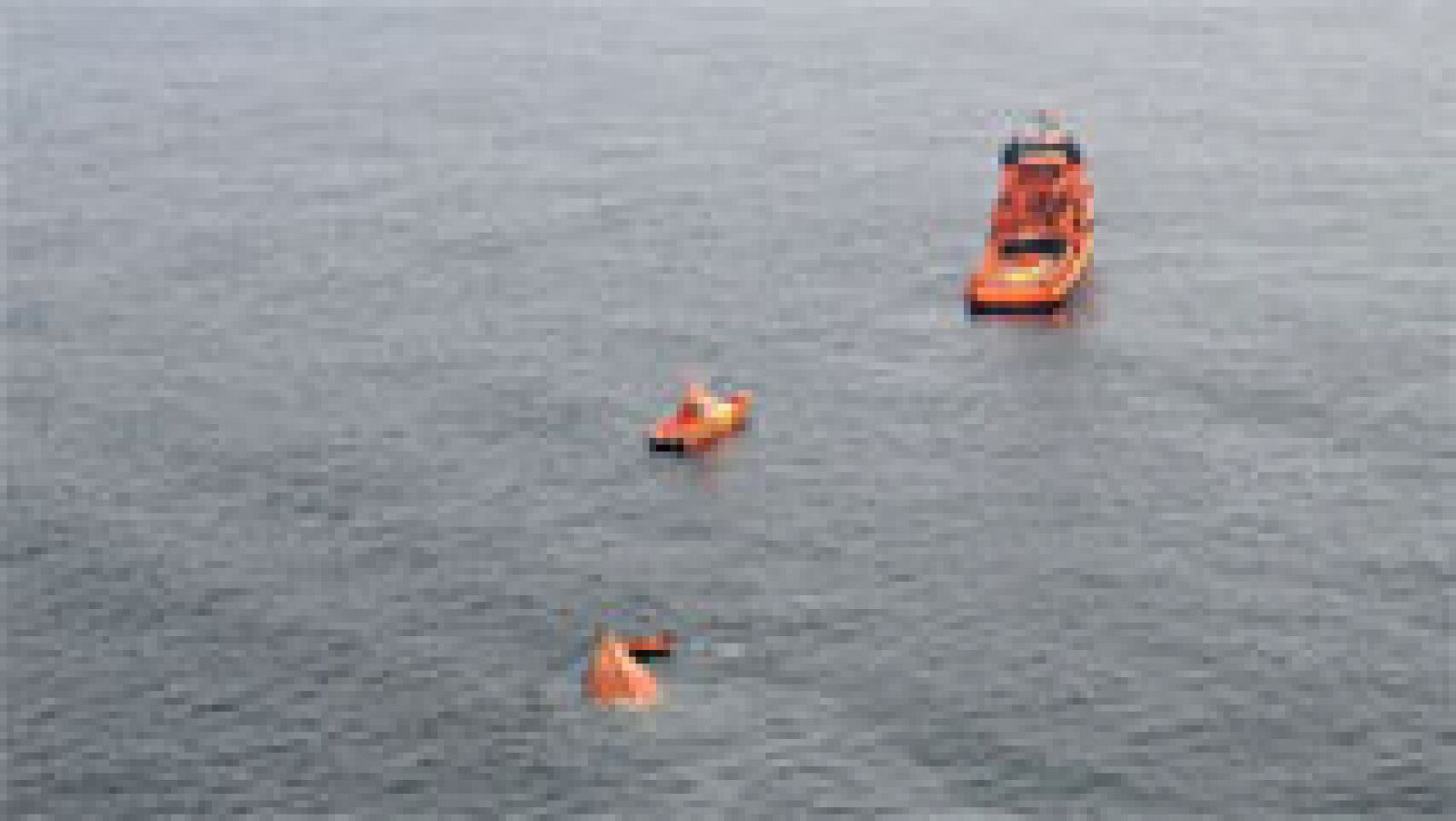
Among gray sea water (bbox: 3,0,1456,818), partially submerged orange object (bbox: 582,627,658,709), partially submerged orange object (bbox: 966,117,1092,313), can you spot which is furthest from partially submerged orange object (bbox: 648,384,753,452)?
partially submerged orange object (bbox: 582,627,658,709)

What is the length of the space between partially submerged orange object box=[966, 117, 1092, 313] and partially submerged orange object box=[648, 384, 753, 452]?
28.3 m

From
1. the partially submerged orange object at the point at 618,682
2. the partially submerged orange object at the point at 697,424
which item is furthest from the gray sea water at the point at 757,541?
the partially submerged orange object at the point at 697,424

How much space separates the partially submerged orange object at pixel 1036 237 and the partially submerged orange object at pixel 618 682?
67451 mm

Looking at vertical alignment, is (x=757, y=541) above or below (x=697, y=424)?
below

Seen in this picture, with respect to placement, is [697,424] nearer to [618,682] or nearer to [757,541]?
[757,541]

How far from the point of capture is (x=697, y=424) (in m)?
157

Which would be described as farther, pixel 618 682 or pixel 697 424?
pixel 697 424

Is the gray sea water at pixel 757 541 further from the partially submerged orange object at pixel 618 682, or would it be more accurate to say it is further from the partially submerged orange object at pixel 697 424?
the partially submerged orange object at pixel 697 424

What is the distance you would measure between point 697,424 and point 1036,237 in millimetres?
42107

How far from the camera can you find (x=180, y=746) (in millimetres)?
118500

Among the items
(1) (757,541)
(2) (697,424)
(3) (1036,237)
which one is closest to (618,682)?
(1) (757,541)

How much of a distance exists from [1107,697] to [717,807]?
20.7 m

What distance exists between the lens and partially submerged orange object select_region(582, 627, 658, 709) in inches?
4732

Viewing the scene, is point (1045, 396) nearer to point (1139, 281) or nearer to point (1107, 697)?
point (1139, 281)
